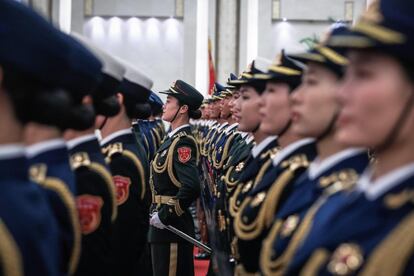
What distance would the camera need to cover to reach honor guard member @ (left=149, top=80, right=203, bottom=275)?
15.0 ft

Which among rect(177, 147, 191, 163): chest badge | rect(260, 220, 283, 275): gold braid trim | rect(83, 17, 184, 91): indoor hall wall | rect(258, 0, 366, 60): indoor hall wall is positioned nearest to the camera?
rect(260, 220, 283, 275): gold braid trim

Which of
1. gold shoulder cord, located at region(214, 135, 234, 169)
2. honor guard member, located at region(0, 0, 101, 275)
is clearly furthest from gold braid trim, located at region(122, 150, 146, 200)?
gold shoulder cord, located at region(214, 135, 234, 169)

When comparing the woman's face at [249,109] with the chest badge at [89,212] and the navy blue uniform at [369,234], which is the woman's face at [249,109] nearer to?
the chest badge at [89,212]

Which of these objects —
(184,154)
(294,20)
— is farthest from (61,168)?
(294,20)

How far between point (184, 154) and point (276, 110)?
2.24 metres

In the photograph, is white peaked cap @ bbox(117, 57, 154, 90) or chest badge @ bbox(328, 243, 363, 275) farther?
white peaked cap @ bbox(117, 57, 154, 90)

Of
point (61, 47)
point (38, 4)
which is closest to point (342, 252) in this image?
point (61, 47)

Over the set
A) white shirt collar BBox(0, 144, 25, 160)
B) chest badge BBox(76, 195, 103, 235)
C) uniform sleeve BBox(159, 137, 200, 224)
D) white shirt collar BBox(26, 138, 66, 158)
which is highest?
white shirt collar BBox(0, 144, 25, 160)

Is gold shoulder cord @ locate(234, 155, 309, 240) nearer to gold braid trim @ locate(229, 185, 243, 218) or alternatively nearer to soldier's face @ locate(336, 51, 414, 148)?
gold braid trim @ locate(229, 185, 243, 218)

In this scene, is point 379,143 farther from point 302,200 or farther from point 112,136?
point 112,136

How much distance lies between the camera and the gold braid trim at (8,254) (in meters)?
1.40

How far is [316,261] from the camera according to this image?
147 cm

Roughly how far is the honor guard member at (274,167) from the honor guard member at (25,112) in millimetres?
855

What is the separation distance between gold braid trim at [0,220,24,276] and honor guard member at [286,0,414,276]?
1.96 ft
